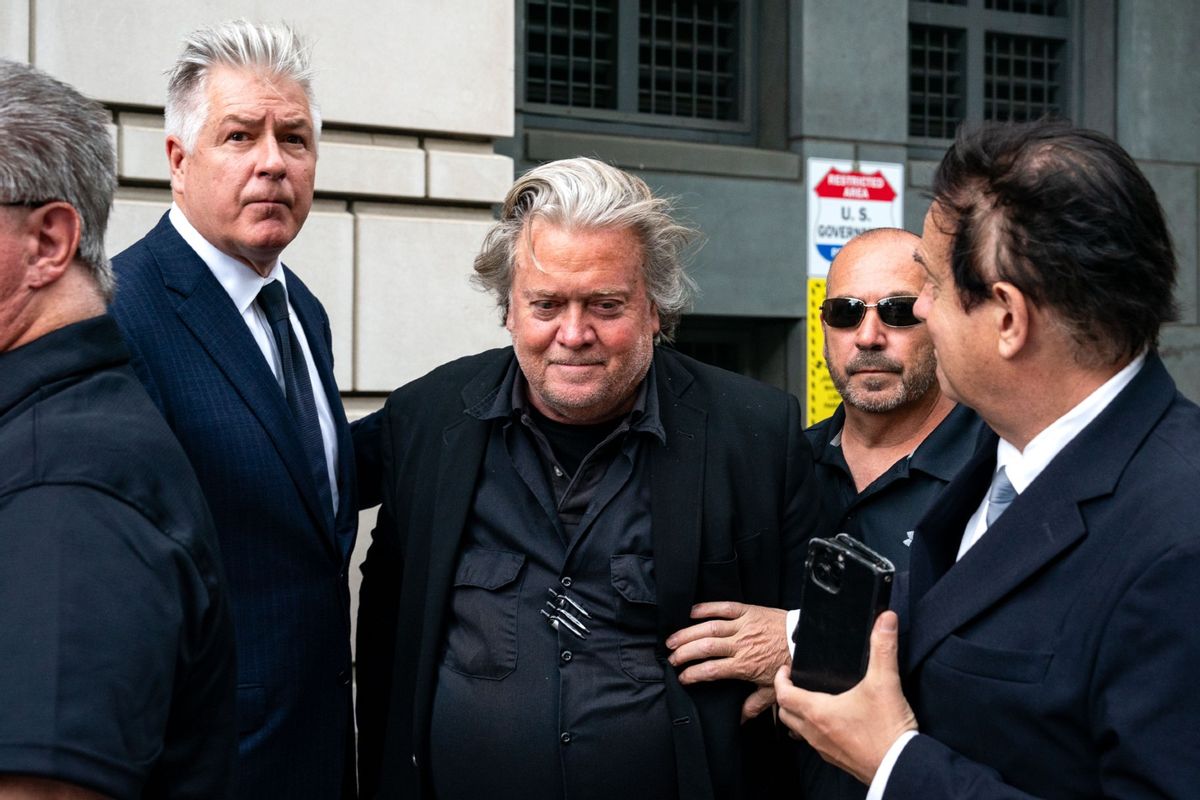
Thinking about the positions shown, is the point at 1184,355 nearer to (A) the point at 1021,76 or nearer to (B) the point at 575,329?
(A) the point at 1021,76

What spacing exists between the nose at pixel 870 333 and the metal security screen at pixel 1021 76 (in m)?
4.90

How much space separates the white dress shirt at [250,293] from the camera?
278 centimetres

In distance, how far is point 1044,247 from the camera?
166 cm

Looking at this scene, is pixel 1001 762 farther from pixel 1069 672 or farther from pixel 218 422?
pixel 218 422

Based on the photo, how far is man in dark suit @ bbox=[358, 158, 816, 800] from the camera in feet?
8.29

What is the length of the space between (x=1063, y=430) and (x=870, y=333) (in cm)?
144

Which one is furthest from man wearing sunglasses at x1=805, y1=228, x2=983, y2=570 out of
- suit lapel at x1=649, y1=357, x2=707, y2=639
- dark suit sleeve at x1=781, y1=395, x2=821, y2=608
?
suit lapel at x1=649, y1=357, x2=707, y2=639

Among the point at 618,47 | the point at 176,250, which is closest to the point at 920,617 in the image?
the point at 176,250

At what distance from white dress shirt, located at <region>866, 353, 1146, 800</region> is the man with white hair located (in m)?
0.87

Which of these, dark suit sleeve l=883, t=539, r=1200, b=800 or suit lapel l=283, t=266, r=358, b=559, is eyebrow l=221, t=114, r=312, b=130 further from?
dark suit sleeve l=883, t=539, r=1200, b=800

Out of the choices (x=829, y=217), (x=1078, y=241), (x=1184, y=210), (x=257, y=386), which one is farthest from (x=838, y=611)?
(x=1184, y=210)

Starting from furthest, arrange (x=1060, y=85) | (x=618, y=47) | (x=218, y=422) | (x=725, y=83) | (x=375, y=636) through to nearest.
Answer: (x=1060, y=85)
(x=725, y=83)
(x=618, y=47)
(x=375, y=636)
(x=218, y=422)

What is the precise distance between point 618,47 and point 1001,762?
5.40 m

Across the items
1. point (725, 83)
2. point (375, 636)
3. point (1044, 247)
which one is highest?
point (725, 83)
